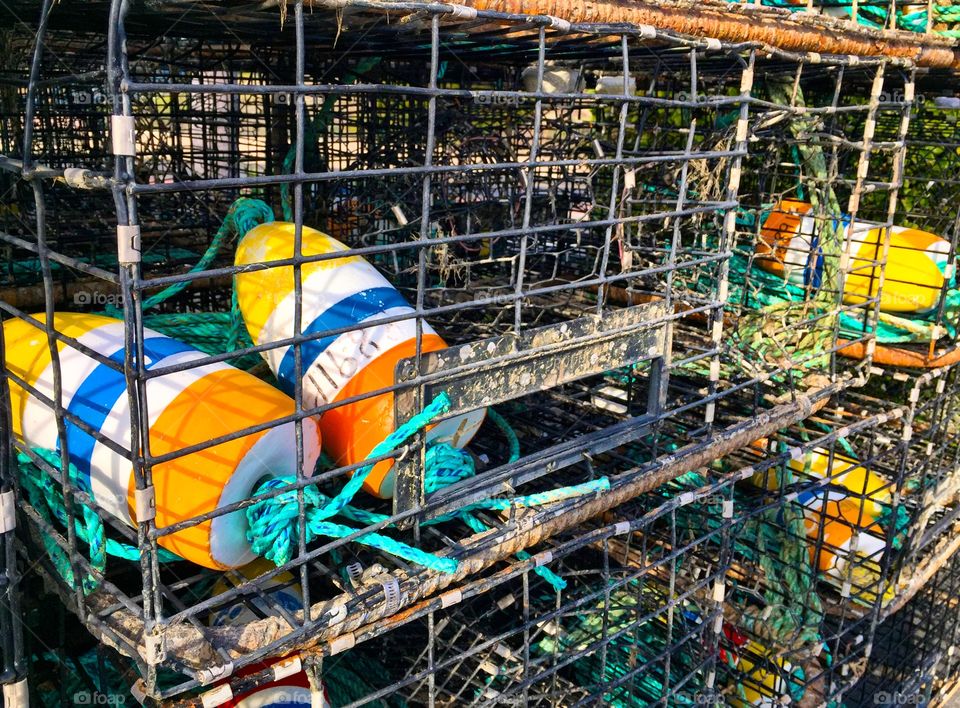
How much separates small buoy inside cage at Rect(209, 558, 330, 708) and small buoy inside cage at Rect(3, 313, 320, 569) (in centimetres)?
14

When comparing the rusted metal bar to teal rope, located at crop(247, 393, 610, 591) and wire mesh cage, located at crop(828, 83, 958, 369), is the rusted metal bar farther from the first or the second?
wire mesh cage, located at crop(828, 83, 958, 369)

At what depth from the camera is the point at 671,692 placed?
3746 millimetres

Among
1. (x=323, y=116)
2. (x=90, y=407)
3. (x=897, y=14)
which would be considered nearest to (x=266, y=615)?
(x=90, y=407)

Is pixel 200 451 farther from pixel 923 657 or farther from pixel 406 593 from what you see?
pixel 923 657

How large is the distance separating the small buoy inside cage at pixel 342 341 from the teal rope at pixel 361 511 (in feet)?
0.47

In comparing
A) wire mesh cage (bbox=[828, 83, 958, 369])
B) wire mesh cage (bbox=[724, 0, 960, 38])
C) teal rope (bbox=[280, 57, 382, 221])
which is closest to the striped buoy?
wire mesh cage (bbox=[828, 83, 958, 369])

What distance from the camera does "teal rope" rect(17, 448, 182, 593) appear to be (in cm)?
238

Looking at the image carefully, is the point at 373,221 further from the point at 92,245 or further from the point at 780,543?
the point at 780,543

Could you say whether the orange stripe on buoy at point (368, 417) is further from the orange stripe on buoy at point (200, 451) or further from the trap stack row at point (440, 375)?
the orange stripe on buoy at point (200, 451)

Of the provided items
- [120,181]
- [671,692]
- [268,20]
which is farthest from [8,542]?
[671,692]

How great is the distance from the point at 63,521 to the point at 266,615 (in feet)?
2.32

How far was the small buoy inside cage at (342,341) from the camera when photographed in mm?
2812

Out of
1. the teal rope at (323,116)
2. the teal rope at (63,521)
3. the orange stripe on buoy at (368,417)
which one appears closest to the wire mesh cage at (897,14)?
the teal rope at (323,116)

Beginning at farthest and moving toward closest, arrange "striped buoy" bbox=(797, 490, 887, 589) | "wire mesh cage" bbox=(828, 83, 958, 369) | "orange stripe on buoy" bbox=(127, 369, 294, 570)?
1. "striped buoy" bbox=(797, 490, 887, 589)
2. "wire mesh cage" bbox=(828, 83, 958, 369)
3. "orange stripe on buoy" bbox=(127, 369, 294, 570)
